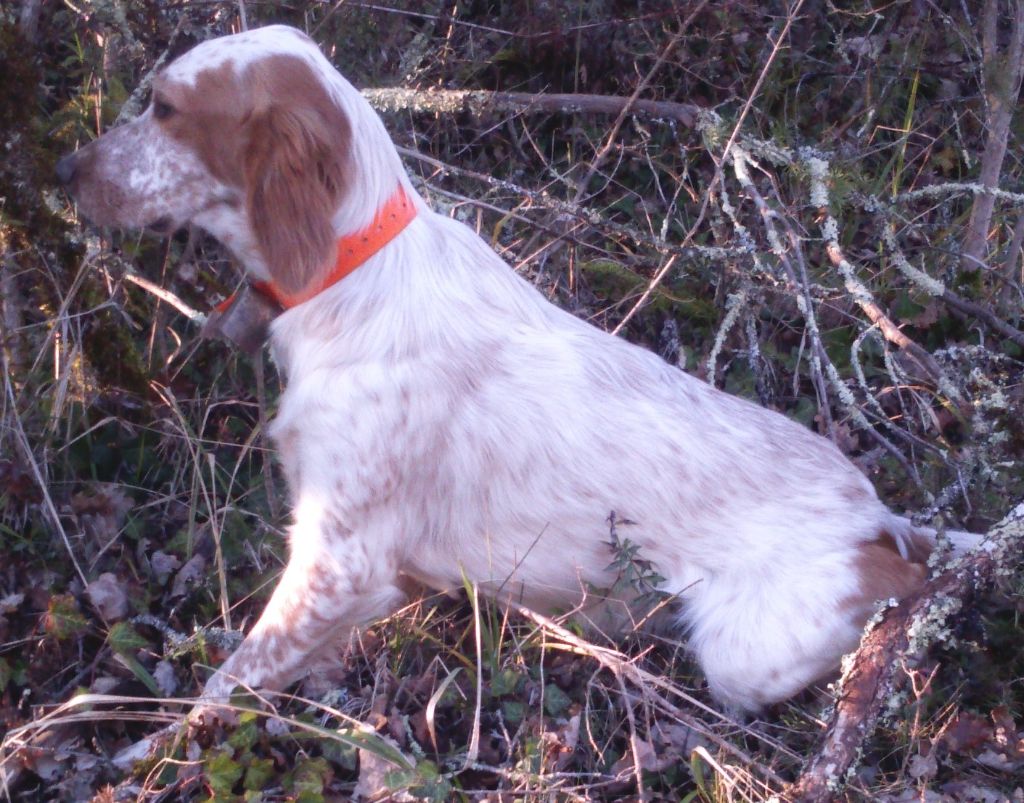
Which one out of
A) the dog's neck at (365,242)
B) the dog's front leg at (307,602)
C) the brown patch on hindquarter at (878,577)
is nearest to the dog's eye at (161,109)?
the dog's neck at (365,242)

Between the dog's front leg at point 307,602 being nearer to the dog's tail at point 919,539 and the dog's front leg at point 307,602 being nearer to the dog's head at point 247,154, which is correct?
the dog's head at point 247,154

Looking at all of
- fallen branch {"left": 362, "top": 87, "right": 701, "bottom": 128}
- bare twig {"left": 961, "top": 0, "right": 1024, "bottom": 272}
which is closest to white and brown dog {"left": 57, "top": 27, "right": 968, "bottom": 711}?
fallen branch {"left": 362, "top": 87, "right": 701, "bottom": 128}

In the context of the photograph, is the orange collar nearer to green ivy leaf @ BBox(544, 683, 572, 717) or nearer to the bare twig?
green ivy leaf @ BBox(544, 683, 572, 717)

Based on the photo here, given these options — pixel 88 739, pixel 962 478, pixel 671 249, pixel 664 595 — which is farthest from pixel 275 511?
pixel 962 478

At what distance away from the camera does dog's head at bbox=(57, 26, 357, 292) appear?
2.37 meters

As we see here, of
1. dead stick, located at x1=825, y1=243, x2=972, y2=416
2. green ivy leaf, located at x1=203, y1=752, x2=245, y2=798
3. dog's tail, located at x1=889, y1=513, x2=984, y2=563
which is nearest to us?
green ivy leaf, located at x1=203, y1=752, x2=245, y2=798

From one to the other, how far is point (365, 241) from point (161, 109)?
0.54 meters

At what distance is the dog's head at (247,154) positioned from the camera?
2367mm

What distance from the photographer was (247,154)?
2396mm

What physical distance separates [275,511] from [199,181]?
106cm

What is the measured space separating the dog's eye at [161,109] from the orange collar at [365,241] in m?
0.45

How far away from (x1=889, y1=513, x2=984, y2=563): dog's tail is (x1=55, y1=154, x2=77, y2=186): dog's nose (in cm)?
213

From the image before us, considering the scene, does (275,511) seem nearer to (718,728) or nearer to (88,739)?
(88,739)

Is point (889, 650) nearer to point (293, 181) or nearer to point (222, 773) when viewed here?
point (222, 773)
